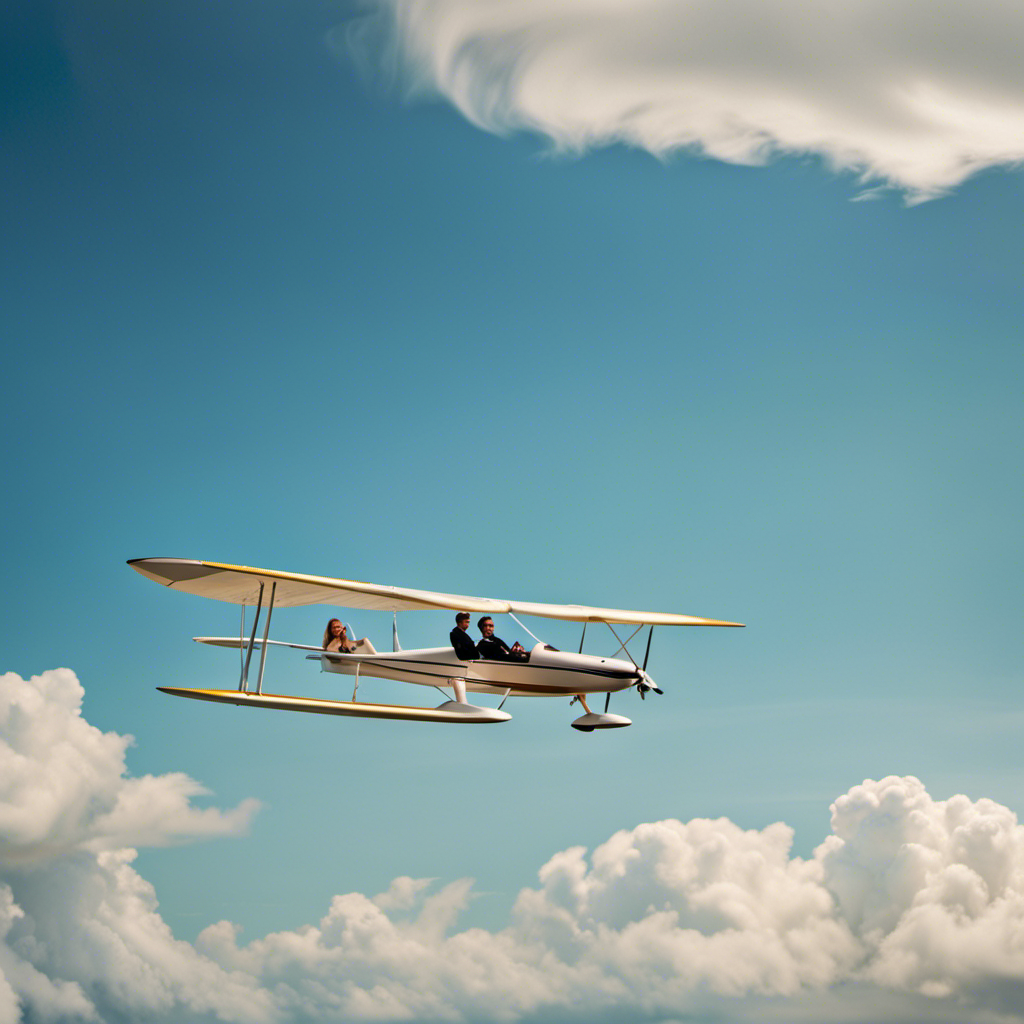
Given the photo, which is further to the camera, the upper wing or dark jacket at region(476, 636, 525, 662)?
dark jacket at region(476, 636, 525, 662)

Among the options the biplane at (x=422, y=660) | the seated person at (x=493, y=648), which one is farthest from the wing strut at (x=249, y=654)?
the seated person at (x=493, y=648)

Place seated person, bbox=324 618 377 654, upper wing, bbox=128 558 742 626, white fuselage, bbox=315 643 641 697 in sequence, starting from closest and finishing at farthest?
upper wing, bbox=128 558 742 626, white fuselage, bbox=315 643 641 697, seated person, bbox=324 618 377 654

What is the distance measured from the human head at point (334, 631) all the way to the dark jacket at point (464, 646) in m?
3.43

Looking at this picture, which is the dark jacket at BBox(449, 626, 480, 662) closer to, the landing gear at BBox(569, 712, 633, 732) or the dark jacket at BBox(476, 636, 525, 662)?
the dark jacket at BBox(476, 636, 525, 662)

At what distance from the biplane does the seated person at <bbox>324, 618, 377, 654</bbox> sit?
0.23m

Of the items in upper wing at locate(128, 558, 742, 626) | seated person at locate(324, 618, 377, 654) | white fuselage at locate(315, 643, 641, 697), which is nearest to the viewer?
upper wing at locate(128, 558, 742, 626)

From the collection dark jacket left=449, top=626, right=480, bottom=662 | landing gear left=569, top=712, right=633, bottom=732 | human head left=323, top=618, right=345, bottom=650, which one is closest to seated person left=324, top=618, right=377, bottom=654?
human head left=323, top=618, right=345, bottom=650

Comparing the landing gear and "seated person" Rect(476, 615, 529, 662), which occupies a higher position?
"seated person" Rect(476, 615, 529, 662)

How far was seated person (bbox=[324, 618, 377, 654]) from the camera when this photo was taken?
31.4 meters

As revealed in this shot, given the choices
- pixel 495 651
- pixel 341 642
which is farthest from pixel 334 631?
pixel 495 651


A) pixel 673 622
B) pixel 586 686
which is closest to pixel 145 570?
pixel 586 686

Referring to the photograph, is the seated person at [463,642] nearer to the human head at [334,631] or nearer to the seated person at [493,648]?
the seated person at [493,648]

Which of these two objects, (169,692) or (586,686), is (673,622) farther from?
(169,692)

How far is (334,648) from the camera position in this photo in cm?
3139
